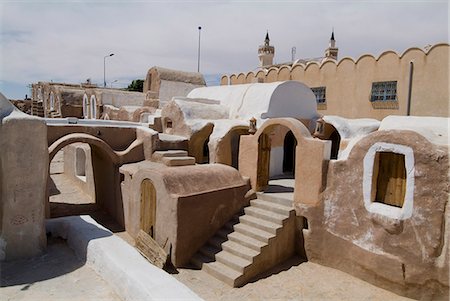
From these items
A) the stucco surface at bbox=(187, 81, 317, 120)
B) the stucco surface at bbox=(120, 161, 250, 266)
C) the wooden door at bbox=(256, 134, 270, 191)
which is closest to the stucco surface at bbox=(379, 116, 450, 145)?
the wooden door at bbox=(256, 134, 270, 191)

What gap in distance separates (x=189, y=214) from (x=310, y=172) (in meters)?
3.83

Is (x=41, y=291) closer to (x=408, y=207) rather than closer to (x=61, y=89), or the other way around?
(x=408, y=207)

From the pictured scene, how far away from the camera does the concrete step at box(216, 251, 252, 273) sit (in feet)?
29.3

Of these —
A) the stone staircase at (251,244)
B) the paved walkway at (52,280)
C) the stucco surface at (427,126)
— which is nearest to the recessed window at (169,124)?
the stone staircase at (251,244)

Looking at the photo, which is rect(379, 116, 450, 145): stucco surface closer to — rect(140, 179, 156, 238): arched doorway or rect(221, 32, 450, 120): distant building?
rect(221, 32, 450, 120): distant building

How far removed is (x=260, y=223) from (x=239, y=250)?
3.78ft

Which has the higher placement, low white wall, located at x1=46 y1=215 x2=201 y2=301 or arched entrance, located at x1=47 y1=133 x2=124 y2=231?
low white wall, located at x1=46 y1=215 x2=201 y2=301

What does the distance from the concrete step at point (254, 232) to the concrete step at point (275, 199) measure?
131 cm

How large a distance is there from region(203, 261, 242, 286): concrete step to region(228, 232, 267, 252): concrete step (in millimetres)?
888

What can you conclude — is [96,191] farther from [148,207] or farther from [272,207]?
[272,207]

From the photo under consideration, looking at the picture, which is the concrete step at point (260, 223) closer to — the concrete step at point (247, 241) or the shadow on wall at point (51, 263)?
the concrete step at point (247, 241)

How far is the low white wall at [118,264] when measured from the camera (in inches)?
125

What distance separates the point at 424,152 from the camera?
782 centimetres

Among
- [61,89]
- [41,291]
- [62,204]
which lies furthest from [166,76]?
[41,291]
